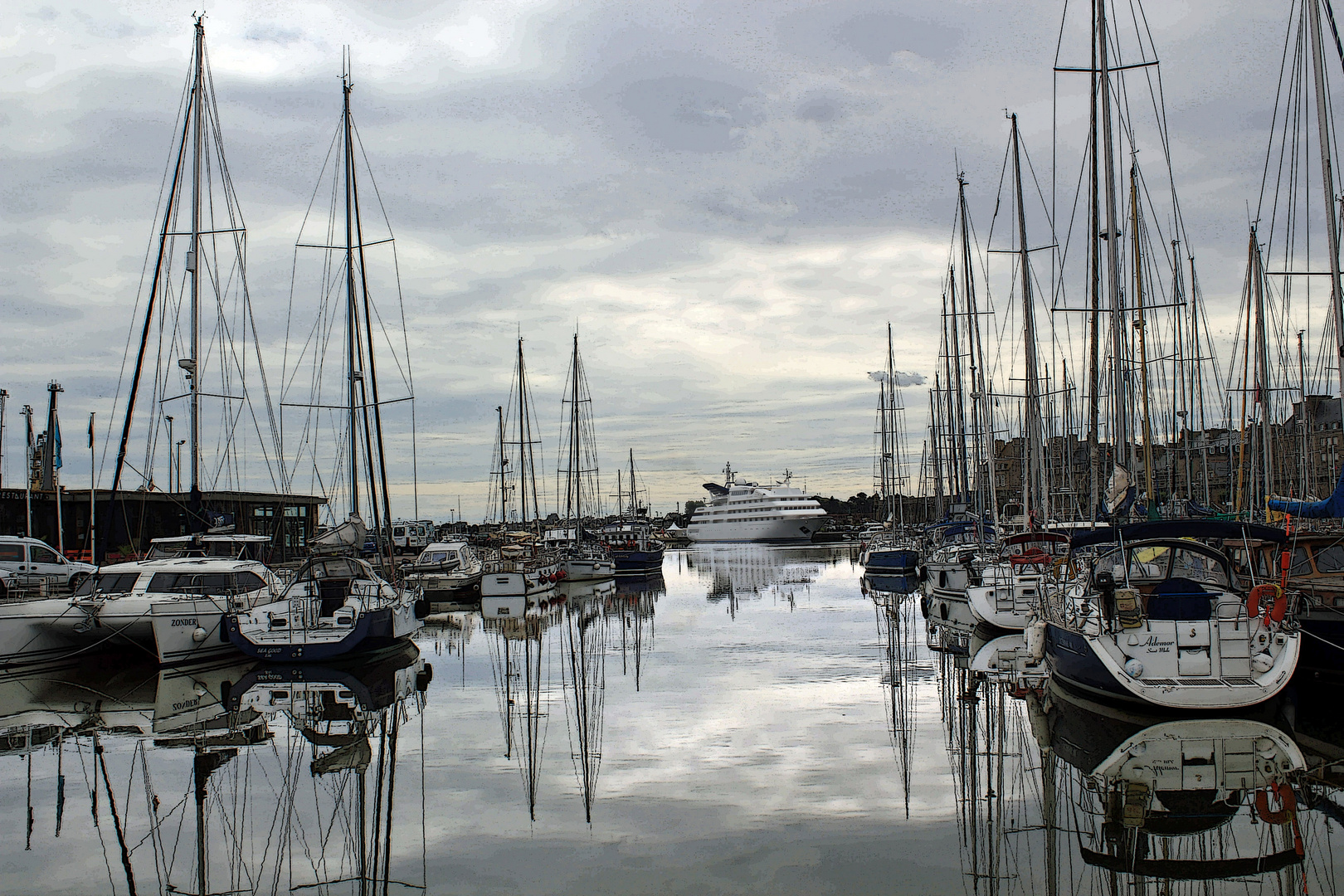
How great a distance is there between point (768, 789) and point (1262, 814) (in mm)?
4338

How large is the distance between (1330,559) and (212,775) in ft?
58.5

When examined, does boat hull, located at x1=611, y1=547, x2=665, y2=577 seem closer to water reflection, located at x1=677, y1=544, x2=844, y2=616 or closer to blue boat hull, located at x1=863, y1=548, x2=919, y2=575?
water reflection, located at x1=677, y1=544, x2=844, y2=616

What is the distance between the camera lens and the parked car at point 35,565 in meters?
21.5

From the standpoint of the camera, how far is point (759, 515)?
396 ft

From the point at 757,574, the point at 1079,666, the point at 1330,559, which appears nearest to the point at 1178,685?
the point at 1079,666

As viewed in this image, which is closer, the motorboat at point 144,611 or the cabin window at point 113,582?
the motorboat at point 144,611

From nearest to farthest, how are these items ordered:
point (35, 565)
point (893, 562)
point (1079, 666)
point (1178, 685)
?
1. point (1178, 685)
2. point (1079, 666)
3. point (35, 565)
4. point (893, 562)

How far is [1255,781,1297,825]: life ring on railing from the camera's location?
8.23 meters

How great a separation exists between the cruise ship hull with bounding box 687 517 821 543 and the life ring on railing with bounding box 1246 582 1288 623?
344 ft

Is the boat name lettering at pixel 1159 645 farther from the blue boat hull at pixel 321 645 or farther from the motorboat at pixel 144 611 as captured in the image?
the motorboat at pixel 144 611

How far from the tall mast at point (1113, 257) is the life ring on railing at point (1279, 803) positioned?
11.0 metres

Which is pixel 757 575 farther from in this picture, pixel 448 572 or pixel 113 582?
pixel 113 582

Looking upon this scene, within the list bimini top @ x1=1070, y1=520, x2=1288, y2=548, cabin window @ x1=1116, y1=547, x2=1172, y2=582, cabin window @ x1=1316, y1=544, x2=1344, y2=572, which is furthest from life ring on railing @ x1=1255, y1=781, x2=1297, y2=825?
cabin window @ x1=1316, y1=544, x2=1344, y2=572

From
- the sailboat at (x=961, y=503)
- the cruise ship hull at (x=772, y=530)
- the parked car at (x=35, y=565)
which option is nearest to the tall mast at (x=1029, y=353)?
the sailboat at (x=961, y=503)
